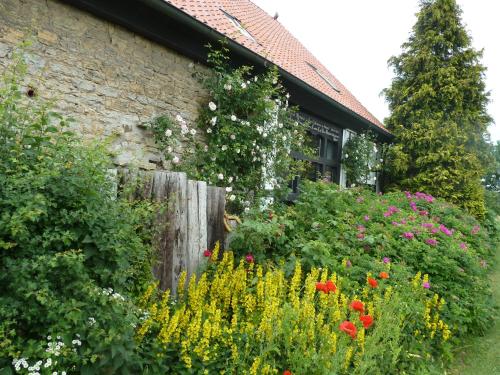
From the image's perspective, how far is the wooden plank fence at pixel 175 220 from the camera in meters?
2.96

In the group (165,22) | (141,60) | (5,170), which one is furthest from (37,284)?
(165,22)

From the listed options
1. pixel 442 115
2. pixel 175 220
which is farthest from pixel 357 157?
pixel 175 220

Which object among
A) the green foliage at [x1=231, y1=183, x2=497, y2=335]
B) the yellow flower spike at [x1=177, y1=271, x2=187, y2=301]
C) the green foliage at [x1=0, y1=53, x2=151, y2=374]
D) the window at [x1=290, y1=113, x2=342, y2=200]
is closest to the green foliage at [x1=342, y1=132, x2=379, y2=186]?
the window at [x1=290, y1=113, x2=342, y2=200]

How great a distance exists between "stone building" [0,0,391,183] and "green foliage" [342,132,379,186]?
5.03m

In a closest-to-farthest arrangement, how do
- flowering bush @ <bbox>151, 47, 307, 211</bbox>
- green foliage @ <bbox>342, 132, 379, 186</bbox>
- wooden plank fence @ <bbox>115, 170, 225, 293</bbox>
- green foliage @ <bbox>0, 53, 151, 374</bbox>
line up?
green foliage @ <bbox>0, 53, 151, 374</bbox>
wooden plank fence @ <bbox>115, 170, 225, 293</bbox>
flowering bush @ <bbox>151, 47, 307, 211</bbox>
green foliage @ <bbox>342, 132, 379, 186</bbox>

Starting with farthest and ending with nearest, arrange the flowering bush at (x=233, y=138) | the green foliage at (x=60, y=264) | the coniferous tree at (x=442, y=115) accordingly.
→ the coniferous tree at (x=442, y=115), the flowering bush at (x=233, y=138), the green foliage at (x=60, y=264)

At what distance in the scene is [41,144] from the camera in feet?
7.33

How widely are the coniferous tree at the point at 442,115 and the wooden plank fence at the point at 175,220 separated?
9.88m

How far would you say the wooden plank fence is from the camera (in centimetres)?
296

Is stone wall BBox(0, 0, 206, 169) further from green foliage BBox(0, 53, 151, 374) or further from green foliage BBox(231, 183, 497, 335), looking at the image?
green foliage BBox(231, 183, 497, 335)

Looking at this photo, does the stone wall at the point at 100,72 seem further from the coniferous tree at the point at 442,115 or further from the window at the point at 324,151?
the coniferous tree at the point at 442,115

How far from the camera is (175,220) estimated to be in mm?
3016

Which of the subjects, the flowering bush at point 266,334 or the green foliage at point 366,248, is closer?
the flowering bush at point 266,334

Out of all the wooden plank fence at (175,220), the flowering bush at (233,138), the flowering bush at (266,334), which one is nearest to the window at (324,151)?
the flowering bush at (233,138)
